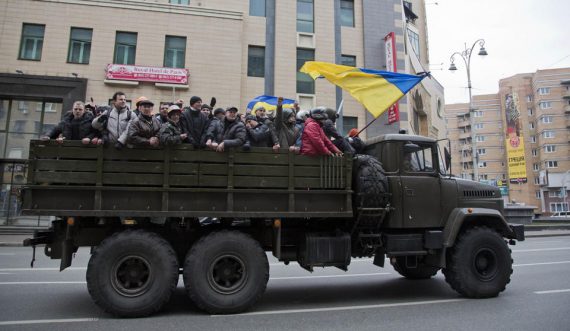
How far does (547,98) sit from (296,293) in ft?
261

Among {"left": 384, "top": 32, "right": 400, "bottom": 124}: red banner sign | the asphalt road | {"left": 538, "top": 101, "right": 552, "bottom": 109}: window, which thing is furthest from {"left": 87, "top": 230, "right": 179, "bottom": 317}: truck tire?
{"left": 538, "top": 101, "right": 552, "bottom": 109}: window

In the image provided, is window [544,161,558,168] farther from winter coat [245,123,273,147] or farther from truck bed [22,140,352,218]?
winter coat [245,123,273,147]

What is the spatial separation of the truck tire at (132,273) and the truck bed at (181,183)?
0.41 m

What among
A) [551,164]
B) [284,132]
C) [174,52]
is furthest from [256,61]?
[551,164]

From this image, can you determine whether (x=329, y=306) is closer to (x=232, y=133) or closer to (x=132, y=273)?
(x=132, y=273)

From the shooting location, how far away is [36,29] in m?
19.9

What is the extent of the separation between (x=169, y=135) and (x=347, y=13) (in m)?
21.3

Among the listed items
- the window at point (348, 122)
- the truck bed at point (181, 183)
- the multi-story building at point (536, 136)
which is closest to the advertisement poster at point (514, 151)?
the multi-story building at point (536, 136)

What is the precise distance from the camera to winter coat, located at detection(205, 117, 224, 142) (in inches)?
229

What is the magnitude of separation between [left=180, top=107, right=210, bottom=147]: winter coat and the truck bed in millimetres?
491

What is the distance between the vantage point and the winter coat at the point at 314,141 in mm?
5938

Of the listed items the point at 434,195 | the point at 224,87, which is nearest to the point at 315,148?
the point at 434,195

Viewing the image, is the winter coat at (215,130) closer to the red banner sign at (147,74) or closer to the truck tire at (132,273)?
the truck tire at (132,273)

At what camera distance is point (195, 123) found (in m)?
6.14
